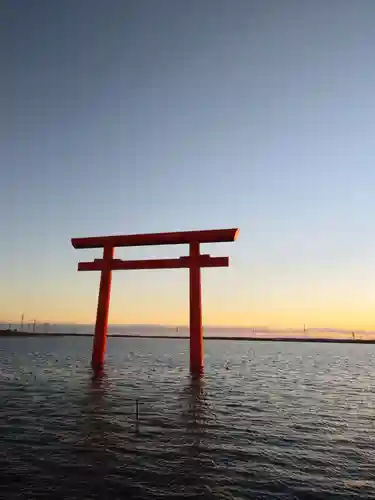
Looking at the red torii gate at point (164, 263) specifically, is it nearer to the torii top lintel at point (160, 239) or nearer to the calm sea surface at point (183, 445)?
the torii top lintel at point (160, 239)

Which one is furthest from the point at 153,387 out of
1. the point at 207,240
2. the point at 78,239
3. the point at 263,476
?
the point at 263,476

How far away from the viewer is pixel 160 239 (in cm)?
1530

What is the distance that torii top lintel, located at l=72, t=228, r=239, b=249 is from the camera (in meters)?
14.6

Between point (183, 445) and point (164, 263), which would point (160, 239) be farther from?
point (183, 445)

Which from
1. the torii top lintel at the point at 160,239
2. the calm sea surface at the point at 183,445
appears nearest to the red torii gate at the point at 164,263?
the torii top lintel at the point at 160,239

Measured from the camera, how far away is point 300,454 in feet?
20.6

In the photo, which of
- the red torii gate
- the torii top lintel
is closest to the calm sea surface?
the red torii gate

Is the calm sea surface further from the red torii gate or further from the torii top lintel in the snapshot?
the torii top lintel

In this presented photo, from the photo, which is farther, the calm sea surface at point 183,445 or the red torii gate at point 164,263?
the red torii gate at point 164,263

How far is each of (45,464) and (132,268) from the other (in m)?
10.8

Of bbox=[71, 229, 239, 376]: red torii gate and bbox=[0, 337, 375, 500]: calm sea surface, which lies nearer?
bbox=[0, 337, 375, 500]: calm sea surface

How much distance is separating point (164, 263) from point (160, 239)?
1.11 metres

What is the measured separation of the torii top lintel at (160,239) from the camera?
1462 centimetres

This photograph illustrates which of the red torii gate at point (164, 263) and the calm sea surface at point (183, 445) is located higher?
the red torii gate at point (164, 263)
